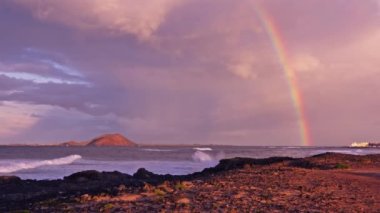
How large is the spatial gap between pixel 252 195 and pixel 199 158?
176 feet

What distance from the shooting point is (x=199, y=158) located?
2672 inches

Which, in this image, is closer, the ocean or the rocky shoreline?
the rocky shoreline

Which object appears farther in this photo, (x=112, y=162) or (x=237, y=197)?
(x=112, y=162)

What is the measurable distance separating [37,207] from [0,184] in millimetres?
13178

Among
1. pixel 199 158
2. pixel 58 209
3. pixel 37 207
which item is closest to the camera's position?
pixel 58 209

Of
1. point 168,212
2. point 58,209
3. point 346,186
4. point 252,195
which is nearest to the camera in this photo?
point 168,212

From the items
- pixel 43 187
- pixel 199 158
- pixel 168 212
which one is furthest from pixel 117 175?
pixel 199 158

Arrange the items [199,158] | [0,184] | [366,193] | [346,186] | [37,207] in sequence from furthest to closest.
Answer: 1. [199,158]
2. [0,184]
3. [346,186]
4. [366,193]
5. [37,207]

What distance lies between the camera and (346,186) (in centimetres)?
1773

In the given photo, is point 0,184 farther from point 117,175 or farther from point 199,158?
point 199,158

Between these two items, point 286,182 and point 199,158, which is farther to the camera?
point 199,158

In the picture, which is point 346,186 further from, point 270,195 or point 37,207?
point 37,207

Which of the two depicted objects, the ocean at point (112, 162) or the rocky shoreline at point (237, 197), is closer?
the rocky shoreline at point (237, 197)

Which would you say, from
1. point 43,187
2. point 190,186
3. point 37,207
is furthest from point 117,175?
point 37,207
